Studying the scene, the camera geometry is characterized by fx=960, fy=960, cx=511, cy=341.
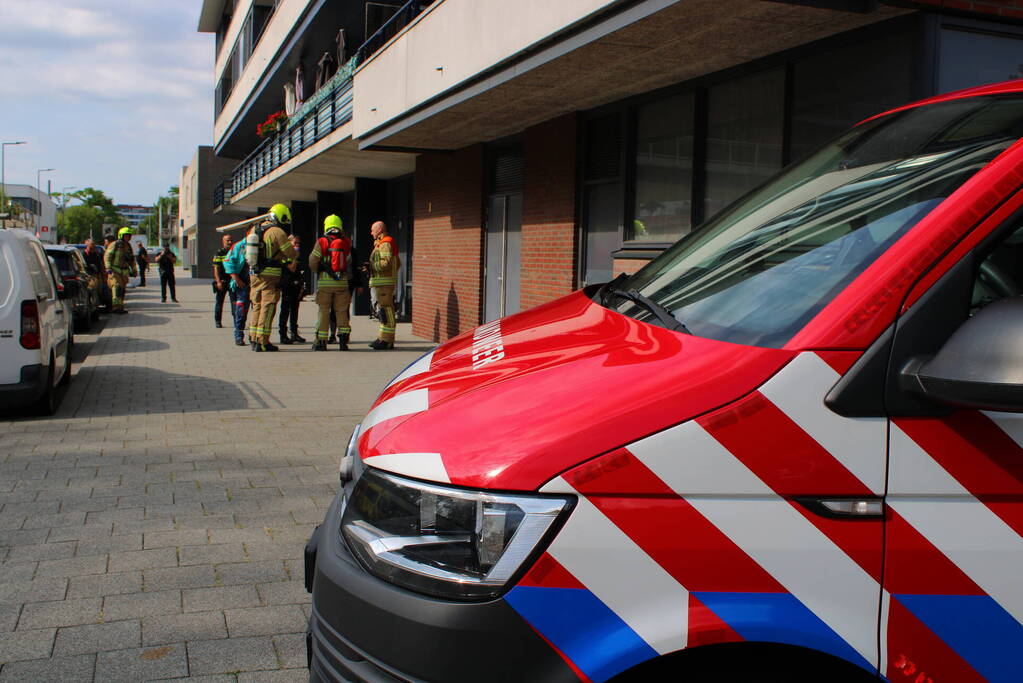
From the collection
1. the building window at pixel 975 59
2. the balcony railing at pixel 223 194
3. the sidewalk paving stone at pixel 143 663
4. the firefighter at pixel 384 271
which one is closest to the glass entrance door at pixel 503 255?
the firefighter at pixel 384 271

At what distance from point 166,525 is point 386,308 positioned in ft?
30.8

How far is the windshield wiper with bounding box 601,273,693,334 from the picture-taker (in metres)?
2.19

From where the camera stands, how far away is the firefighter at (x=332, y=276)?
46.7 feet

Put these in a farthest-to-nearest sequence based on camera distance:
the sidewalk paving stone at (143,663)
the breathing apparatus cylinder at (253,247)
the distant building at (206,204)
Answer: the distant building at (206,204) → the breathing apparatus cylinder at (253,247) → the sidewalk paving stone at (143,663)

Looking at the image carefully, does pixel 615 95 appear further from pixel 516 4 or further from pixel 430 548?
pixel 430 548

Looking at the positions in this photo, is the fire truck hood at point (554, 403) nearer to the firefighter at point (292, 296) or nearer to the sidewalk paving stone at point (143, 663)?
Result: the sidewalk paving stone at point (143, 663)

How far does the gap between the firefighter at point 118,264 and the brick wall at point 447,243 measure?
304 inches

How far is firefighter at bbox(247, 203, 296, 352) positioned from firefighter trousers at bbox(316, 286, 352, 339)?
2.46 ft

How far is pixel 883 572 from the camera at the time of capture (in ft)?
5.90

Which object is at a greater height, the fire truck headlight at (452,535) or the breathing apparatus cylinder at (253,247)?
the breathing apparatus cylinder at (253,247)

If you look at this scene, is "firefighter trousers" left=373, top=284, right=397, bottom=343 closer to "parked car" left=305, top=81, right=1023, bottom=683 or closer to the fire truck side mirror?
"parked car" left=305, top=81, right=1023, bottom=683

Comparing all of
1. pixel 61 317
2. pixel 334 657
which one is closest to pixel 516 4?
pixel 61 317

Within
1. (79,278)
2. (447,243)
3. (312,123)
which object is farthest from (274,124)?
(447,243)

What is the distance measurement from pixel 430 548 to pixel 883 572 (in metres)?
0.86
